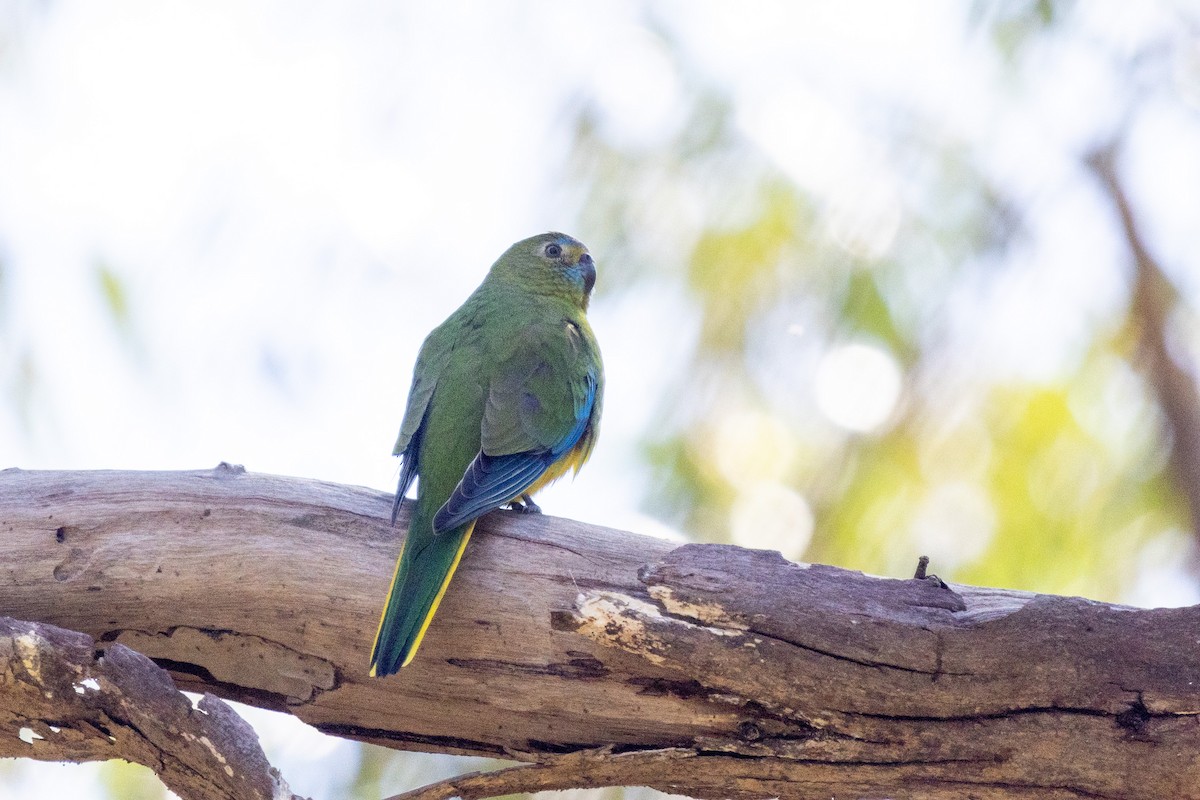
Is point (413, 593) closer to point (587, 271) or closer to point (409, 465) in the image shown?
point (409, 465)

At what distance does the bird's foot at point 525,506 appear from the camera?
3.44m

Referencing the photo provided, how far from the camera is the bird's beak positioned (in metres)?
4.94

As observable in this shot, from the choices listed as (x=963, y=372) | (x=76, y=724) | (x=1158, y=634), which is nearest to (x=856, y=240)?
(x=963, y=372)

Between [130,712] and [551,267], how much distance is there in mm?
2727

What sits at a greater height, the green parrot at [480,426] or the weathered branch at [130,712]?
the green parrot at [480,426]

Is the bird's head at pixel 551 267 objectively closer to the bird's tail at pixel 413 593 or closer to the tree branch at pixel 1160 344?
the bird's tail at pixel 413 593

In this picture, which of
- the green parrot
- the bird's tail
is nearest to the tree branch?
the green parrot

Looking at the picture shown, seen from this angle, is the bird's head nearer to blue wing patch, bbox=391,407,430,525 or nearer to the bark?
blue wing patch, bbox=391,407,430,525

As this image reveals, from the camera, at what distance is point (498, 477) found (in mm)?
3354

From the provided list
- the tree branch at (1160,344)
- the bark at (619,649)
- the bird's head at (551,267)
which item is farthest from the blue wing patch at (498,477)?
the tree branch at (1160,344)

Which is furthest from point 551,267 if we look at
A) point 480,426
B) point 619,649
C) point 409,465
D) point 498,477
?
point 619,649

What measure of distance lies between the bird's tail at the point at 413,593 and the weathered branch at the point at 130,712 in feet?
1.24

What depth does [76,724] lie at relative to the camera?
9.07ft

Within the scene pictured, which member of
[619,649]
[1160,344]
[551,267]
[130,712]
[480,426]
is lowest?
[130,712]
